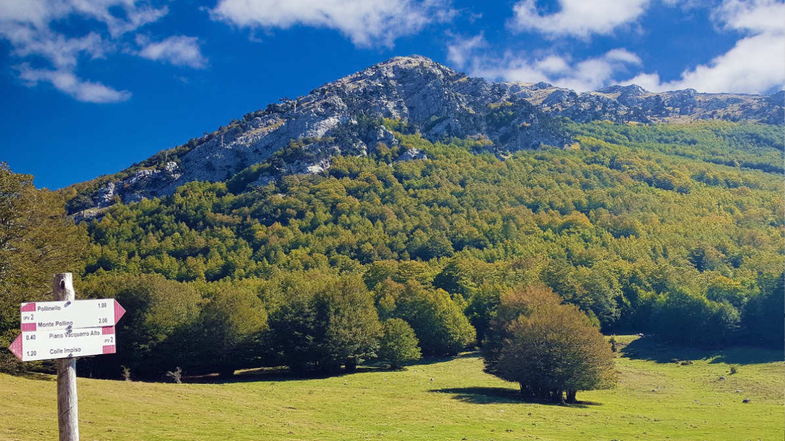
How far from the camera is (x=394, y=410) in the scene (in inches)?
1695

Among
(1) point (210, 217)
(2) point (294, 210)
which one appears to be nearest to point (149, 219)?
(1) point (210, 217)

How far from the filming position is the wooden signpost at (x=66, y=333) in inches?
397

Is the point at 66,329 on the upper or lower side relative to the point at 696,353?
upper

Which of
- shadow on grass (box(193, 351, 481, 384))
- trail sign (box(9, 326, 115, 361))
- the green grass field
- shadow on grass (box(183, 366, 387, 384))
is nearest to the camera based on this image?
trail sign (box(9, 326, 115, 361))

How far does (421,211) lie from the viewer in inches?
7687

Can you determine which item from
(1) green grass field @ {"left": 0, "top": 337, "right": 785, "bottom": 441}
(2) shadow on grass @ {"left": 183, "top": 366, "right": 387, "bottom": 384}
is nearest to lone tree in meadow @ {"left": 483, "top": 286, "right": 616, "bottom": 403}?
(1) green grass field @ {"left": 0, "top": 337, "right": 785, "bottom": 441}

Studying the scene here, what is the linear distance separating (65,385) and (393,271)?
118m

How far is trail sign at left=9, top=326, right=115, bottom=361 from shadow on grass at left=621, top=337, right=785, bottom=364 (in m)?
95.6

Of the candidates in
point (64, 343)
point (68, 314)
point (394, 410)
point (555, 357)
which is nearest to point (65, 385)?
point (64, 343)

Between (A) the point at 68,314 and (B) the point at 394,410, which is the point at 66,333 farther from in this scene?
(B) the point at 394,410

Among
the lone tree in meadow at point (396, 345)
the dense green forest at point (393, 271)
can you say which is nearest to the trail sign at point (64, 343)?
the dense green forest at point (393, 271)

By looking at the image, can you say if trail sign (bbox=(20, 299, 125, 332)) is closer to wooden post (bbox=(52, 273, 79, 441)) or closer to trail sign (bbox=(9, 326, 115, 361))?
trail sign (bbox=(9, 326, 115, 361))

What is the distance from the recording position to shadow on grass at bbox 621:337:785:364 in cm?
8493

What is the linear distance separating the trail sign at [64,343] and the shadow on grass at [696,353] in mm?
95602
